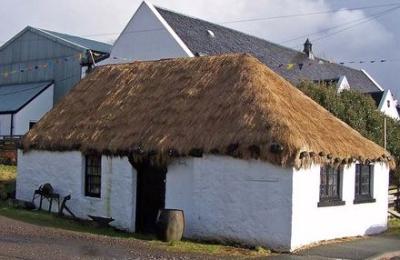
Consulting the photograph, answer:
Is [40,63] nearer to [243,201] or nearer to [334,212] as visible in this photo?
[243,201]

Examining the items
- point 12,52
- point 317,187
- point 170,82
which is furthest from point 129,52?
point 317,187

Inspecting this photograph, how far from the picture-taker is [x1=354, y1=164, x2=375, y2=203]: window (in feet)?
56.3

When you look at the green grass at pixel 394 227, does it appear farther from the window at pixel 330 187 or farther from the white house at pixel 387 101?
the white house at pixel 387 101

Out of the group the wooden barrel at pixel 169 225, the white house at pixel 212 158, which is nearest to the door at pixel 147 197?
the white house at pixel 212 158

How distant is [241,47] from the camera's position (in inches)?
1516

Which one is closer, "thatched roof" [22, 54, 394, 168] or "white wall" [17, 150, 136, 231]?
"thatched roof" [22, 54, 394, 168]

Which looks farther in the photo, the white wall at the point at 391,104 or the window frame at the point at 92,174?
the white wall at the point at 391,104

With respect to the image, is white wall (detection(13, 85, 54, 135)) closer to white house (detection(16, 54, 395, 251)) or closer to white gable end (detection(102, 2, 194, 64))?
white gable end (detection(102, 2, 194, 64))

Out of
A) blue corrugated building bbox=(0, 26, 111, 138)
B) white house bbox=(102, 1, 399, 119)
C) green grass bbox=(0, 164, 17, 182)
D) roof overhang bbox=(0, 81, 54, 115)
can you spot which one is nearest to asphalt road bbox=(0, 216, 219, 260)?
green grass bbox=(0, 164, 17, 182)

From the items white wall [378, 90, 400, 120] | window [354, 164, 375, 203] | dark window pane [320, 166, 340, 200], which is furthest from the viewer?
white wall [378, 90, 400, 120]

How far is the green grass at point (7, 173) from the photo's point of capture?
24.0 meters

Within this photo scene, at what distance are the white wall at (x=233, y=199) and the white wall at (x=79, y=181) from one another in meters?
1.36

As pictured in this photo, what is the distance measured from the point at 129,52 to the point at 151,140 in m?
20.8

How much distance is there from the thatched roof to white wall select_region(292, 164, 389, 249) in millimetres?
477
